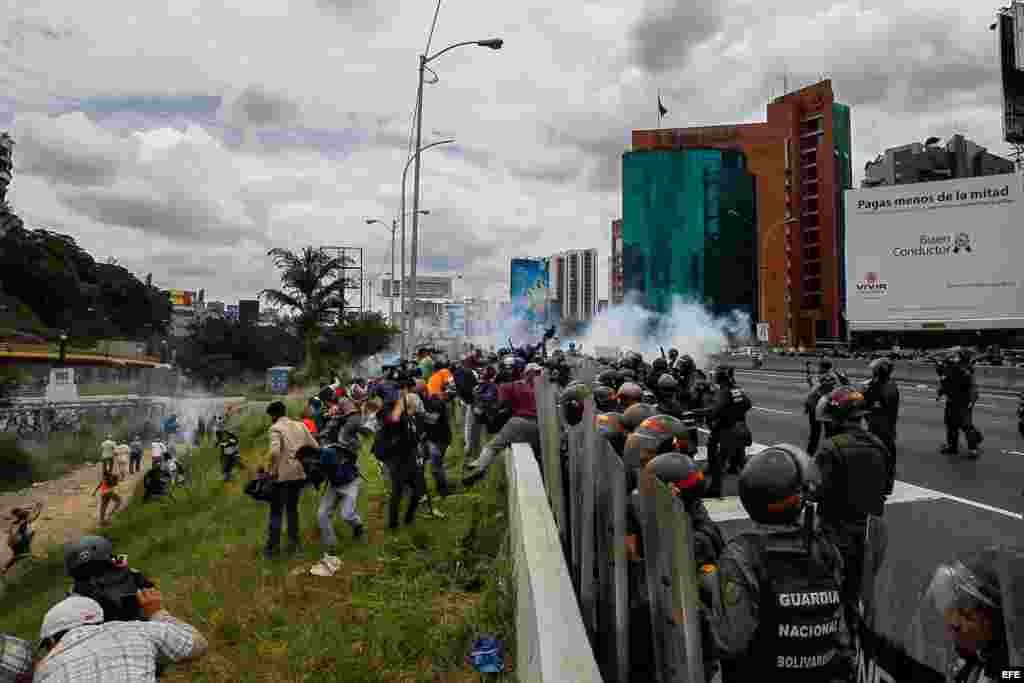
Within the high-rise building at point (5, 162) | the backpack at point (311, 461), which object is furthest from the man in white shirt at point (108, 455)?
the high-rise building at point (5, 162)

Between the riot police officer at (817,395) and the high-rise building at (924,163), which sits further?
the high-rise building at (924,163)

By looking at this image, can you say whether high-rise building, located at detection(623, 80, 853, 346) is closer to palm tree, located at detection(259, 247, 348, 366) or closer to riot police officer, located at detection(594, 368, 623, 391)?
palm tree, located at detection(259, 247, 348, 366)

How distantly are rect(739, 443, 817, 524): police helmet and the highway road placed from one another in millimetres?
299

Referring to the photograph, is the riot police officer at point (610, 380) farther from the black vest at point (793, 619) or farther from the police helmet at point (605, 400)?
the black vest at point (793, 619)

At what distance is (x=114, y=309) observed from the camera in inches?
2859

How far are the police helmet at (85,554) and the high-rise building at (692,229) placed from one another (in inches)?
2747

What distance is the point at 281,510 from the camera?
714 centimetres

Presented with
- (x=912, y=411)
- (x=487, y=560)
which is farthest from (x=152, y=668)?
(x=912, y=411)

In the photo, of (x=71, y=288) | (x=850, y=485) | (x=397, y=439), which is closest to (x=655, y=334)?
(x=397, y=439)

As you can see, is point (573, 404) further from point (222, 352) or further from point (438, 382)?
point (222, 352)

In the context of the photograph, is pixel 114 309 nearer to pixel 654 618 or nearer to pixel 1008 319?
pixel 1008 319

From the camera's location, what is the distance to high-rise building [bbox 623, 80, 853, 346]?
212 ft

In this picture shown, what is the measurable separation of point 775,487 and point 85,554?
11.2ft

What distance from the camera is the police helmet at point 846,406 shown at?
14.9 feet
